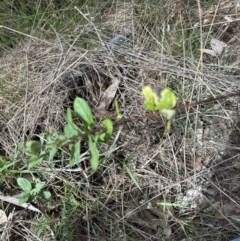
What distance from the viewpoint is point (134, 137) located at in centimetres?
188

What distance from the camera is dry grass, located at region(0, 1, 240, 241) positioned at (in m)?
1.77

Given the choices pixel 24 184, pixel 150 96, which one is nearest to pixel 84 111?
pixel 150 96

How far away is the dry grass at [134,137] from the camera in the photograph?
1.77 meters

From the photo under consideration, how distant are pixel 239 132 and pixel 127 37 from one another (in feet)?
2.27

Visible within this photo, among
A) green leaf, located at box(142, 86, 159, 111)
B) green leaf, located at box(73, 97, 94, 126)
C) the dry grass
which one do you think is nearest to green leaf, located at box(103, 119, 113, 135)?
green leaf, located at box(73, 97, 94, 126)

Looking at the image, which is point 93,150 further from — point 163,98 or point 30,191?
point 30,191

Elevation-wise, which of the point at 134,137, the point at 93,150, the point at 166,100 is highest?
the point at 166,100

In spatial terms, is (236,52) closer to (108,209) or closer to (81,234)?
(108,209)

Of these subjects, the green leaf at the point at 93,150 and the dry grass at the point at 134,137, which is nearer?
the green leaf at the point at 93,150

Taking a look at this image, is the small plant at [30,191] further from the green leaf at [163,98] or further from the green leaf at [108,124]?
the green leaf at [163,98]

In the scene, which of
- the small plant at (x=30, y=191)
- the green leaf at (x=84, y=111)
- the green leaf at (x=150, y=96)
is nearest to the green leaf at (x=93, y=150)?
the green leaf at (x=84, y=111)

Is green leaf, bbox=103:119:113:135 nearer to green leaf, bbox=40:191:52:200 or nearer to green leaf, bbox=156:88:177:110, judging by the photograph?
green leaf, bbox=156:88:177:110

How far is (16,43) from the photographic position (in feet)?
7.28

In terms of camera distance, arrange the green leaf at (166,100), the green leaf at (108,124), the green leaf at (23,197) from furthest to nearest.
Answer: the green leaf at (23,197), the green leaf at (108,124), the green leaf at (166,100)
